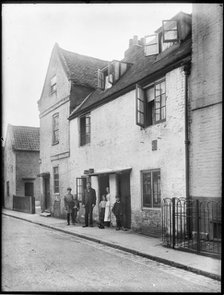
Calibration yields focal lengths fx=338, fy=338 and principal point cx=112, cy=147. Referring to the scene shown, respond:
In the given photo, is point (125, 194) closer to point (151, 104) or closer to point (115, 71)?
point (151, 104)

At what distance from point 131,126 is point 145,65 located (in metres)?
2.82

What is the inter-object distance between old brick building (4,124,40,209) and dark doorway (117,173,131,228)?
59.8ft

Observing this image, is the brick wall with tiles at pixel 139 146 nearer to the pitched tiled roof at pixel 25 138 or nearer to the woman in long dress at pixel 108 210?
the woman in long dress at pixel 108 210

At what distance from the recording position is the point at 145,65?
13898mm

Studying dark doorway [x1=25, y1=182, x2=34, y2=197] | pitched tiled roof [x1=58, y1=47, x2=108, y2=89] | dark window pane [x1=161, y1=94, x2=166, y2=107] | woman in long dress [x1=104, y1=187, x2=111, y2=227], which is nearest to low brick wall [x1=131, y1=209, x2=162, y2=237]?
woman in long dress [x1=104, y1=187, x2=111, y2=227]

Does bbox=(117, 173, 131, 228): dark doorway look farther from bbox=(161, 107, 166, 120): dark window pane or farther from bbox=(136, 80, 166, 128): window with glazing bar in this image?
bbox=(161, 107, 166, 120): dark window pane

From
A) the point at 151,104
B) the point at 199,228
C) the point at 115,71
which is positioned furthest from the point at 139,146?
the point at 115,71

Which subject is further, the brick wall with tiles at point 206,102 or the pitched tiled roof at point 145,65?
the pitched tiled roof at point 145,65

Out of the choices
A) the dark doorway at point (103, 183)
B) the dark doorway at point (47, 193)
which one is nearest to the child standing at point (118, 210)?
the dark doorway at point (103, 183)

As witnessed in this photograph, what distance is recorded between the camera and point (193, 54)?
32.1 feet

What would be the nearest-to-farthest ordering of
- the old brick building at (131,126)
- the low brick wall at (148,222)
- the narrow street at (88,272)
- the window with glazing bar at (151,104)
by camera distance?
the narrow street at (88,272) → the old brick building at (131,126) → the low brick wall at (148,222) → the window with glazing bar at (151,104)

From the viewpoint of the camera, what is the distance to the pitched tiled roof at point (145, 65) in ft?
35.3

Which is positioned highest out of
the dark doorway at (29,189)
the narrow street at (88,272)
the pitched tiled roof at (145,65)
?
the pitched tiled roof at (145,65)

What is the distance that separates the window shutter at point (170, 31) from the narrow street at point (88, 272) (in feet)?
24.4
